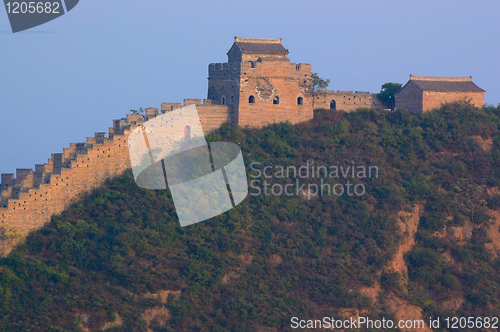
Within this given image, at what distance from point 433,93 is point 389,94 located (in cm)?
256

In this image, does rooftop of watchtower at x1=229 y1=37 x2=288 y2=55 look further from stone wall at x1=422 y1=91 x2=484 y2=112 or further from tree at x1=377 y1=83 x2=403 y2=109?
stone wall at x1=422 y1=91 x2=484 y2=112

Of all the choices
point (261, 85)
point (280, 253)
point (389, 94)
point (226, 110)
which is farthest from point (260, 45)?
point (280, 253)

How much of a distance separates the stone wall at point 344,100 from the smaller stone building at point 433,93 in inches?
64.2

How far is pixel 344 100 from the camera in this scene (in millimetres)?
54688

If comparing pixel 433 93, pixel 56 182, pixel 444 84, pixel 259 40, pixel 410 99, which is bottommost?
pixel 56 182

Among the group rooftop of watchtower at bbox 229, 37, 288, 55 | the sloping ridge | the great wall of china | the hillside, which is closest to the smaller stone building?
the hillside

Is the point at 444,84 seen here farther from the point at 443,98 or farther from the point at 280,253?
the point at 280,253

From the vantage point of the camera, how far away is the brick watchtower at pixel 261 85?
51.8m

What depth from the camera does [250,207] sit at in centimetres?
4734

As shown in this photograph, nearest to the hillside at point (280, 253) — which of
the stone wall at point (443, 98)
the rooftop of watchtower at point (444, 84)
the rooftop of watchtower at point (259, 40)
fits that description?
the stone wall at point (443, 98)

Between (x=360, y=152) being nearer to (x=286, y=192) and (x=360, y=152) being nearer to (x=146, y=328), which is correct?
(x=286, y=192)

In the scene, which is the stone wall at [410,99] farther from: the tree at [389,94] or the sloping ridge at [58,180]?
the sloping ridge at [58,180]

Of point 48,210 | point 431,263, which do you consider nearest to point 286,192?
point 431,263

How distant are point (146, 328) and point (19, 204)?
28.5 feet
